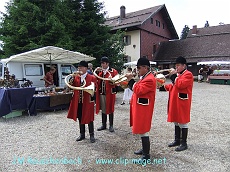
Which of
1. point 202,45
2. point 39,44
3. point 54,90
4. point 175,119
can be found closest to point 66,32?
point 39,44

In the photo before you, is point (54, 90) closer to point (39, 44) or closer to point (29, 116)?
point (29, 116)

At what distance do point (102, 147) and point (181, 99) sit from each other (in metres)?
1.88

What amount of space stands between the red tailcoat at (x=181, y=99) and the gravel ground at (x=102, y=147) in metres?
0.70

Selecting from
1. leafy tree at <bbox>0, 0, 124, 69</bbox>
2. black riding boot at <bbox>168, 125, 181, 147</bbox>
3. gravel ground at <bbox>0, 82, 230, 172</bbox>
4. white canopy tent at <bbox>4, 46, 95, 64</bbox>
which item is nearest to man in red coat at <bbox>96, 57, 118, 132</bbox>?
gravel ground at <bbox>0, 82, 230, 172</bbox>

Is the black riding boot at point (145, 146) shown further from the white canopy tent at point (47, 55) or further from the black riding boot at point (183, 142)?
the white canopy tent at point (47, 55)

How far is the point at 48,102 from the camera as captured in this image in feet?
24.1

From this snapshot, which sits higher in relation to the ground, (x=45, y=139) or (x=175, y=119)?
(x=175, y=119)

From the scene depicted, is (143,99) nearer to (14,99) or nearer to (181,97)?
(181,97)

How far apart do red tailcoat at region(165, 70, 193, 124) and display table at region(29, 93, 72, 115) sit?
15.4 feet

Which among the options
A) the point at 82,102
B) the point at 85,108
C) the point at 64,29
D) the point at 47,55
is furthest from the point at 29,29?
the point at 85,108

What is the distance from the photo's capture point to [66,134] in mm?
5051

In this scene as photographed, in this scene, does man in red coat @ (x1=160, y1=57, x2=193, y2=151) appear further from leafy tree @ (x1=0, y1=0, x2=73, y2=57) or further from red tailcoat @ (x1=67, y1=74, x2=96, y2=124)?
leafy tree @ (x1=0, y1=0, x2=73, y2=57)

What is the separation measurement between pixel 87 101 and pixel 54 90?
3.95 m

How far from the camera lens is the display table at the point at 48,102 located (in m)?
6.99
